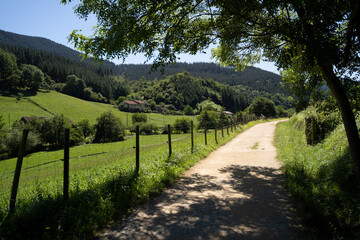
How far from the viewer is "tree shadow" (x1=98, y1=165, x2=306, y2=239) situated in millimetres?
3842

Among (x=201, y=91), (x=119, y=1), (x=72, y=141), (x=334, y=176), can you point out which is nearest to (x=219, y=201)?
(x=334, y=176)

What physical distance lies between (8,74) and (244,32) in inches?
4871

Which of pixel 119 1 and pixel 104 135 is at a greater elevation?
pixel 119 1

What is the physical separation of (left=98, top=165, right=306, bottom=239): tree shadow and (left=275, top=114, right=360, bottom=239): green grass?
0.37 meters

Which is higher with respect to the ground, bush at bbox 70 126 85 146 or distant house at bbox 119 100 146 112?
distant house at bbox 119 100 146 112

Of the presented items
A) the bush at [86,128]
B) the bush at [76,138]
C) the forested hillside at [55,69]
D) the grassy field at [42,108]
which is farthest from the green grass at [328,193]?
the forested hillside at [55,69]

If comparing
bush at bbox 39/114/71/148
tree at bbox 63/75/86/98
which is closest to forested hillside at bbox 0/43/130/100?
tree at bbox 63/75/86/98

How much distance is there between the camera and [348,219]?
3.74 metres

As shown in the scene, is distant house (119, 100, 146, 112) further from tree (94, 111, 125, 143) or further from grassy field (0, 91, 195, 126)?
tree (94, 111, 125, 143)

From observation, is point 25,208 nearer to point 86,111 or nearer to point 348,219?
point 348,219

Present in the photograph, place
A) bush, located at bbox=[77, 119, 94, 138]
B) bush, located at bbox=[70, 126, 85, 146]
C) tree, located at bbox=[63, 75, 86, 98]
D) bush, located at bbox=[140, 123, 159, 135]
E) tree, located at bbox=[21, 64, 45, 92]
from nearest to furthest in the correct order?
1. bush, located at bbox=[70, 126, 85, 146]
2. bush, located at bbox=[77, 119, 94, 138]
3. bush, located at bbox=[140, 123, 159, 135]
4. tree, located at bbox=[21, 64, 45, 92]
5. tree, located at bbox=[63, 75, 86, 98]

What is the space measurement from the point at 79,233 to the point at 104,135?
191 ft

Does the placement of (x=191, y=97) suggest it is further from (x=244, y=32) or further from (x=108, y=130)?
(x=244, y=32)

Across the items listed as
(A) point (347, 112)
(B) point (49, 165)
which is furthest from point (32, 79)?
(A) point (347, 112)
